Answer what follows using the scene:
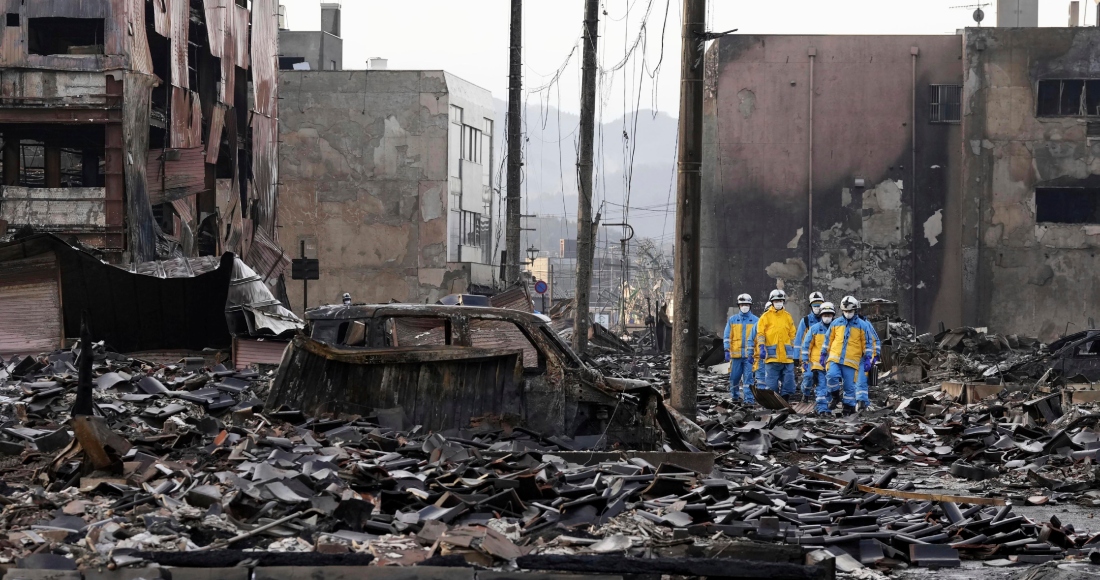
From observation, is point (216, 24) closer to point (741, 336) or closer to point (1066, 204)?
point (741, 336)

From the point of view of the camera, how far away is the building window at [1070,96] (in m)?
40.2

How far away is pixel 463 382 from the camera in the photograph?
1108cm

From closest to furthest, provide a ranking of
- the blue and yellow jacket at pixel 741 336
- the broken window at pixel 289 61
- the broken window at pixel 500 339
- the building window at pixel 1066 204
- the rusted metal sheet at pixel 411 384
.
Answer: the rusted metal sheet at pixel 411 384, the broken window at pixel 500 339, the blue and yellow jacket at pixel 741 336, the building window at pixel 1066 204, the broken window at pixel 289 61

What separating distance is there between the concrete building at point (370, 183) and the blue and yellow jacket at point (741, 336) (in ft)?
99.9

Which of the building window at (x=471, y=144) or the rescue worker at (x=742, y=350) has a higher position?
the building window at (x=471, y=144)

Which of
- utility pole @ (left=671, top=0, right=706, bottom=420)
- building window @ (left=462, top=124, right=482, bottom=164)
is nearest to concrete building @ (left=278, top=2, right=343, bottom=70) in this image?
building window @ (left=462, top=124, right=482, bottom=164)

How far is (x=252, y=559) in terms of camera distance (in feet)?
21.6

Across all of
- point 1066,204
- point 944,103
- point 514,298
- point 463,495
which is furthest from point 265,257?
point 463,495

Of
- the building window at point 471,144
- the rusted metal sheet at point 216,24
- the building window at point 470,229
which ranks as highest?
the rusted metal sheet at point 216,24

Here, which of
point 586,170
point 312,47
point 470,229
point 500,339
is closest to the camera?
point 500,339

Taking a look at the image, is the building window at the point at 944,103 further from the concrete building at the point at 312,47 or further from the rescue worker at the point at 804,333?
the concrete building at the point at 312,47

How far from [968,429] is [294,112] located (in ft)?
126

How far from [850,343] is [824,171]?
79.8 feet

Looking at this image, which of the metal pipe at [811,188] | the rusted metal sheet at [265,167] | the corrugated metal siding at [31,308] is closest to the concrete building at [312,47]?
the rusted metal sheet at [265,167]
